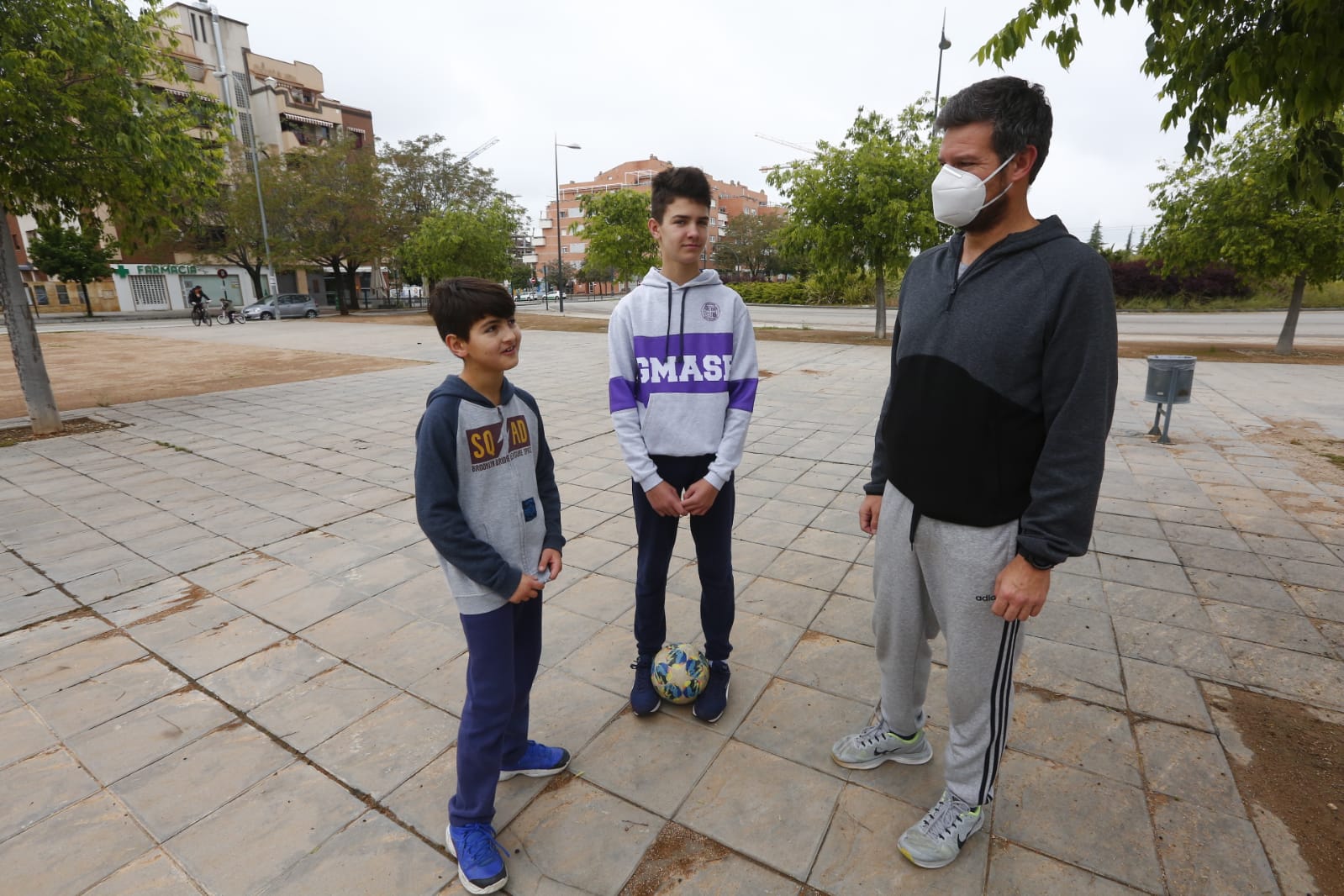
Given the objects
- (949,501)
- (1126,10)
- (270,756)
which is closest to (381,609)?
(270,756)

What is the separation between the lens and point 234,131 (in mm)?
40094

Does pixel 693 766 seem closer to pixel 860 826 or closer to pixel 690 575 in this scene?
pixel 860 826

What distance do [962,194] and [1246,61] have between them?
2.45 m

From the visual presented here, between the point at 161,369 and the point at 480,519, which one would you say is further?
the point at 161,369

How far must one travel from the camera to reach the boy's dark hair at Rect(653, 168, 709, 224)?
2.41 meters

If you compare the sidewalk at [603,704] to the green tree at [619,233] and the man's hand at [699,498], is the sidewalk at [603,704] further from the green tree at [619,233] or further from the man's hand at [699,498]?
the green tree at [619,233]

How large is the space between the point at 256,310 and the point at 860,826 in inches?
1545

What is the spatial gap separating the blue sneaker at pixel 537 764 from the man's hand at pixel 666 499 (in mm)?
996

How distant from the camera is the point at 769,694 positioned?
9.48ft

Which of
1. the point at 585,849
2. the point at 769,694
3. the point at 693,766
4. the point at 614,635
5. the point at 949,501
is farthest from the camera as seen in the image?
the point at 614,635

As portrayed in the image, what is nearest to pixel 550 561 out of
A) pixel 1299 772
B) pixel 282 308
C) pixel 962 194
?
pixel 962 194

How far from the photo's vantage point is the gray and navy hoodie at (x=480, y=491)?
190cm

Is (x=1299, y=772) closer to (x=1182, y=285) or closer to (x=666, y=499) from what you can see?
(x=666, y=499)

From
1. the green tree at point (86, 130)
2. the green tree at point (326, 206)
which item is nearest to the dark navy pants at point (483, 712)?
the green tree at point (86, 130)
